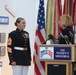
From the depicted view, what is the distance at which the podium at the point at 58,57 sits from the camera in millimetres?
4129

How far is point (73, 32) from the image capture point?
181 inches

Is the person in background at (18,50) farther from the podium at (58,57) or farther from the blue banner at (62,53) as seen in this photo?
the blue banner at (62,53)

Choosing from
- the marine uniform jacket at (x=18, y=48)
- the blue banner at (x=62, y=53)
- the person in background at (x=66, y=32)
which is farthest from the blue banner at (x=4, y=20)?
the blue banner at (x=62, y=53)

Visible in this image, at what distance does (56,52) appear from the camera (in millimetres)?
4215

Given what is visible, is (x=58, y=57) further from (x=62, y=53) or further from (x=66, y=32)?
(x=66, y=32)

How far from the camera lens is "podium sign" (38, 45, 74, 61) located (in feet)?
13.6

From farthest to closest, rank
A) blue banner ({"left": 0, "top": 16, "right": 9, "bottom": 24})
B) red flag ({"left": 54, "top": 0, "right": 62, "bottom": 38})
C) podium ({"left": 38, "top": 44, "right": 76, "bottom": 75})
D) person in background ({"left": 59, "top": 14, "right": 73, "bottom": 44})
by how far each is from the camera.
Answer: blue banner ({"left": 0, "top": 16, "right": 9, "bottom": 24}), red flag ({"left": 54, "top": 0, "right": 62, "bottom": 38}), person in background ({"left": 59, "top": 14, "right": 73, "bottom": 44}), podium ({"left": 38, "top": 44, "right": 76, "bottom": 75})

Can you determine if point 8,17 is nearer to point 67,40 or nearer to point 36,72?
point 36,72

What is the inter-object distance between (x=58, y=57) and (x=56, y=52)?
0.09 m

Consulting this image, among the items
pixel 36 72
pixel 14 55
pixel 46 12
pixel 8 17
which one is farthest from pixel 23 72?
pixel 8 17

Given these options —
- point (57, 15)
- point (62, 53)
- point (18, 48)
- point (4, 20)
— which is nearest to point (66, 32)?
point (62, 53)

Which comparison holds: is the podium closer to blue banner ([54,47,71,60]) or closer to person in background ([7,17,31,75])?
blue banner ([54,47,71,60])

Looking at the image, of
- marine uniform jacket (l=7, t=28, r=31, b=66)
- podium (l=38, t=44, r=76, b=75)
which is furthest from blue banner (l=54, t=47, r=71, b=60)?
marine uniform jacket (l=7, t=28, r=31, b=66)

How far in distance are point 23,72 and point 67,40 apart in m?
1.17
